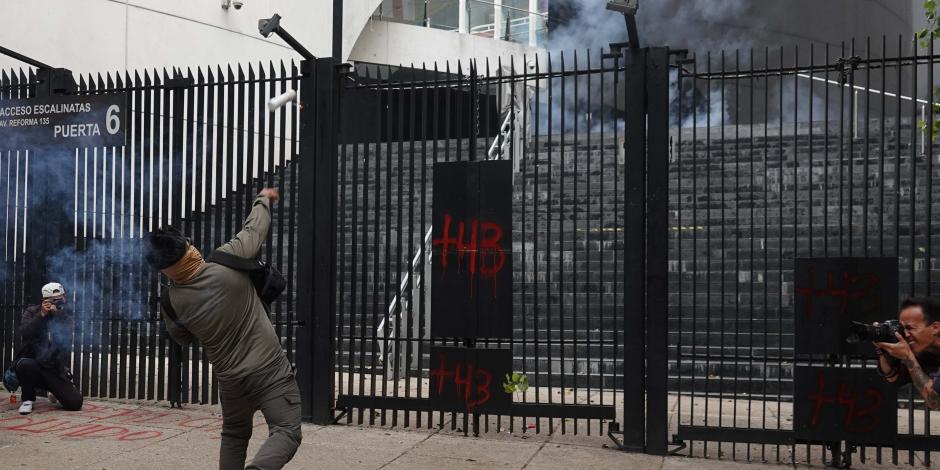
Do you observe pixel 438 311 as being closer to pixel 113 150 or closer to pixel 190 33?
pixel 113 150

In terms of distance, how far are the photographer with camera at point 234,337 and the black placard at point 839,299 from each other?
368cm

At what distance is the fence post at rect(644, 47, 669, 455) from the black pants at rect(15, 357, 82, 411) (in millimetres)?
5182

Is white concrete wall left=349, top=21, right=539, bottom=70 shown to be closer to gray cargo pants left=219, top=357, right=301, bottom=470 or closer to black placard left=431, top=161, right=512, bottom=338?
black placard left=431, top=161, right=512, bottom=338

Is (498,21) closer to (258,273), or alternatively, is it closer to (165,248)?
(258,273)

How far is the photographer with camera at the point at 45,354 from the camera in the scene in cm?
781

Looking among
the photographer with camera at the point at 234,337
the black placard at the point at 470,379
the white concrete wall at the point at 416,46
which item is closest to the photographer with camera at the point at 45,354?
the black placard at the point at 470,379

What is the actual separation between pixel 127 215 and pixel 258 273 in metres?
4.07

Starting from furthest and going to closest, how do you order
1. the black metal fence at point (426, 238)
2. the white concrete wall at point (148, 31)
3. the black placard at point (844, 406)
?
the white concrete wall at point (148, 31)
the black metal fence at point (426, 238)
the black placard at point (844, 406)

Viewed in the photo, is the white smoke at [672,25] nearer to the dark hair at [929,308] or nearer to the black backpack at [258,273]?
the black backpack at [258,273]

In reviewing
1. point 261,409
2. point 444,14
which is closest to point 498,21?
point 444,14

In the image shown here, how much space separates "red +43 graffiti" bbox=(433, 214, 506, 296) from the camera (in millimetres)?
6930

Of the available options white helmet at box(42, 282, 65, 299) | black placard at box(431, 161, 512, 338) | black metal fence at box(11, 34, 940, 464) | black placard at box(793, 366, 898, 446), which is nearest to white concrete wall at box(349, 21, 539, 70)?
black metal fence at box(11, 34, 940, 464)

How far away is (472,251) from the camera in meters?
7.00

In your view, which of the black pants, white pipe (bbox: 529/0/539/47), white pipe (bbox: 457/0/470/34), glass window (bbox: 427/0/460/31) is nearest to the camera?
the black pants
